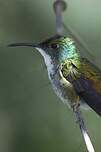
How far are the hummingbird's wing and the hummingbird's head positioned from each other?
17 centimetres

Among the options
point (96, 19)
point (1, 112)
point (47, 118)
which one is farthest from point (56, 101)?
point (96, 19)

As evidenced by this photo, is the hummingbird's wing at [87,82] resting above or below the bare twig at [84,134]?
above

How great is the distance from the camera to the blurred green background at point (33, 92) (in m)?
6.04

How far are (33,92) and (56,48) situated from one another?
1637mm

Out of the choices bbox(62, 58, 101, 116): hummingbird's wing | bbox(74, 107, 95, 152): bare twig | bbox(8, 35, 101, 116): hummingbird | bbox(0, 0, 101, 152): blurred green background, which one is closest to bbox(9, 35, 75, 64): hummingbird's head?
bbox(8, 35, 101, 116): hummingbird

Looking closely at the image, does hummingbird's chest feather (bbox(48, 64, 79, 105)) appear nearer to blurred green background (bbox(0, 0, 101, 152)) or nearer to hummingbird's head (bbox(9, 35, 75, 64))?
hummingbird's head (bbox(9, 35, 75, 64))

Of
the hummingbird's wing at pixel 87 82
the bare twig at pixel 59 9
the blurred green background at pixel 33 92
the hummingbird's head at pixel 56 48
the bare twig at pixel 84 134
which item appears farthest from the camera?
the blurred green background at pixel 33 92

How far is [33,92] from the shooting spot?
635 cm

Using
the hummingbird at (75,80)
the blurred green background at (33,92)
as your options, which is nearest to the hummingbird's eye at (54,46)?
the hummingbird at (75,80)

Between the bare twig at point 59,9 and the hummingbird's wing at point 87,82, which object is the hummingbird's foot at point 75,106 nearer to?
the hummingbird's wing at point 87,82

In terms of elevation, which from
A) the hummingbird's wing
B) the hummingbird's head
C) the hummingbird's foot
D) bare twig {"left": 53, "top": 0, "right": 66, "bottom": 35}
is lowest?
the hummingbird's foot

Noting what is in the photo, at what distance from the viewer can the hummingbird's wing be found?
4.40m

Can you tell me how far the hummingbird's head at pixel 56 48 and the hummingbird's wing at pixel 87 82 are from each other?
171 mm

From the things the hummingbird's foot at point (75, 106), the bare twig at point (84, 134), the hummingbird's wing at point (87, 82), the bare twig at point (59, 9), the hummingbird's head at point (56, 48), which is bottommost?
the bare twig at point (84, 134)
